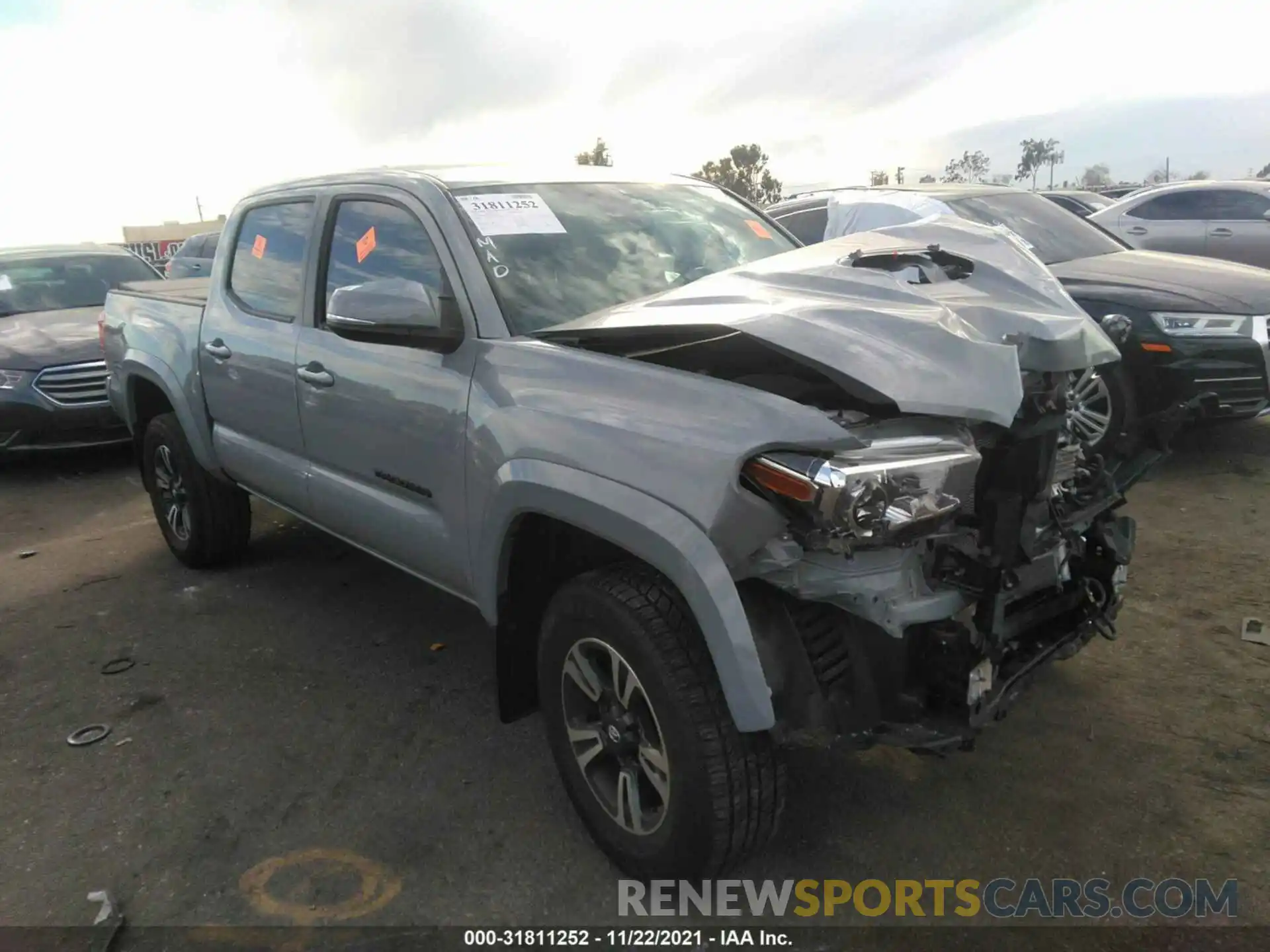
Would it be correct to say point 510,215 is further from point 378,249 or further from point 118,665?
point 118,665

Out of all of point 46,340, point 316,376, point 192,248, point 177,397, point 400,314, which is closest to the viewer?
point 400,314

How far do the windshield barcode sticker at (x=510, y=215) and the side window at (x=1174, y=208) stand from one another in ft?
35.2

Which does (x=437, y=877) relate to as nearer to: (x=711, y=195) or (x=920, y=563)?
(x=920, y=563)

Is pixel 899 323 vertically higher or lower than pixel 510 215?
lower

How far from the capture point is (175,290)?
223 inches

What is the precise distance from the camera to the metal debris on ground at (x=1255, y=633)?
369 centimetres

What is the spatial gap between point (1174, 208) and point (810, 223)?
20.3ft

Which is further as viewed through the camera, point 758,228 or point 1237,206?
point 1237,206

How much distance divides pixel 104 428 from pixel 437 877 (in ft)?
20.0

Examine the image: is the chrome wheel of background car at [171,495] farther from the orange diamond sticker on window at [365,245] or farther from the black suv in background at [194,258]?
the black suv in background at [194,258]

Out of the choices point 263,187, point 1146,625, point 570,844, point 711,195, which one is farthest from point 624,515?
point 263,187

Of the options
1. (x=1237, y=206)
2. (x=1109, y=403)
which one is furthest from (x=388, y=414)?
(x=1237, y=206)

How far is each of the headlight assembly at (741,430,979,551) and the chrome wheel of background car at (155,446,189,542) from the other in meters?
3.96

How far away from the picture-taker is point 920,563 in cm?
220
